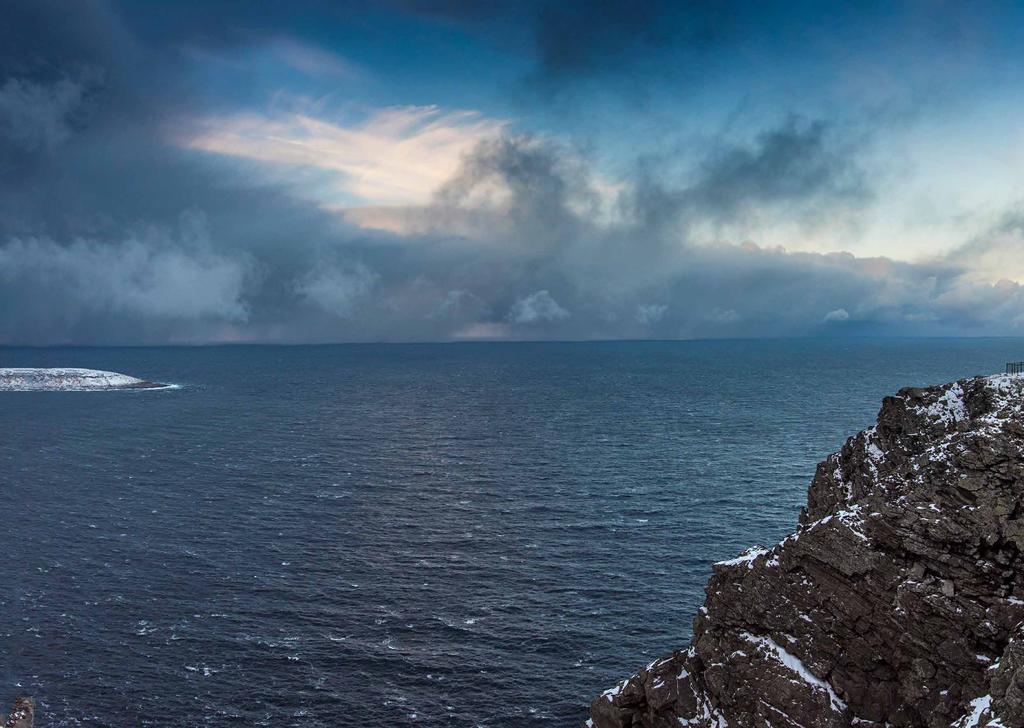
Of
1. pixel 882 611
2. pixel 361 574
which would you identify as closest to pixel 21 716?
pixel 361 574

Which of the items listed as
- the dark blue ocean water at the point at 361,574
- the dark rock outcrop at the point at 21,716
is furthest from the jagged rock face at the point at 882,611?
the dark rock outcrop at the point at 21,716

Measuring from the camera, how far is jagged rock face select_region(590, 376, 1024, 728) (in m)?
32.9

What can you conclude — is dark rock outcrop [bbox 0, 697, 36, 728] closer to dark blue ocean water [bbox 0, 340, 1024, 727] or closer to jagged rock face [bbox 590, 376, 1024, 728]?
dark blue ocean water [bbox 0, 340, 1024, 727]

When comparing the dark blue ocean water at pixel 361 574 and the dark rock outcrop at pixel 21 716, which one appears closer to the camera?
the dark rock outcrop at pixel 21 716

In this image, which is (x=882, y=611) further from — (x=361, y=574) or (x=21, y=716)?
(x=361, y=574)

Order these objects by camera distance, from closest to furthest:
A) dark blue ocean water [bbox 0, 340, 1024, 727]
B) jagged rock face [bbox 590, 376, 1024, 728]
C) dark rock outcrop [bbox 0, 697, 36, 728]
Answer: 1. jagged rock face [bbox 590, 376, 1024, 728]
2. dark rock outcrop [bbox 0, 697, 36, 728]
3. dark blue ocean water [bbox 0, 340, 1024, 727]

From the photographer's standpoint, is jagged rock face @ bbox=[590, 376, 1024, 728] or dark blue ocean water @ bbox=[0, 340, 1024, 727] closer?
jagged rock face @ bbox=[590, 376, 1024, 728]

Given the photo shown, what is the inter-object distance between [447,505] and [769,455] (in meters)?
70.6

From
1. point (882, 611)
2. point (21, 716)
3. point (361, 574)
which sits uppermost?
point (882, 611)

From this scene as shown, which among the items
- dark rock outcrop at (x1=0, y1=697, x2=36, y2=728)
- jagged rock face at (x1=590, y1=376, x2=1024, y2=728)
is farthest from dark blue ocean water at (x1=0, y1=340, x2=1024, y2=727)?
jagged rock face at (x1=590, y1=376, x2=1024, y2=728)

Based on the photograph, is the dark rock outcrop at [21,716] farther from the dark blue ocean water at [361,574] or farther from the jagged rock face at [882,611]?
the jagged rock face at [882,611]

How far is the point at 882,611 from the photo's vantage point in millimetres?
35125

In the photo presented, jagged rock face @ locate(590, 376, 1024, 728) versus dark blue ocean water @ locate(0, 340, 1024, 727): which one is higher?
jagged rock face @ locate(590, 376, 1024, 728)

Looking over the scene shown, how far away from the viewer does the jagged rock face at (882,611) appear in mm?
32938
